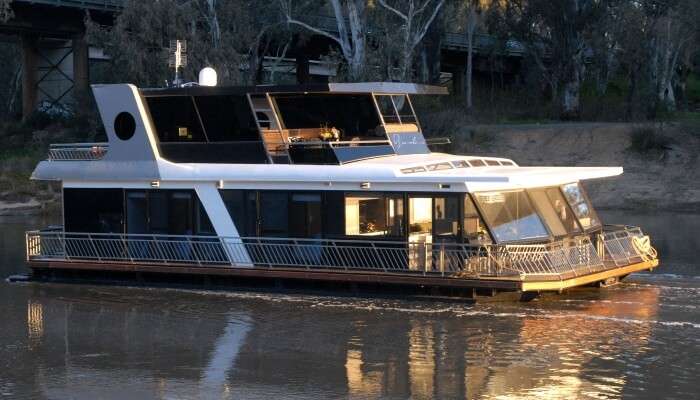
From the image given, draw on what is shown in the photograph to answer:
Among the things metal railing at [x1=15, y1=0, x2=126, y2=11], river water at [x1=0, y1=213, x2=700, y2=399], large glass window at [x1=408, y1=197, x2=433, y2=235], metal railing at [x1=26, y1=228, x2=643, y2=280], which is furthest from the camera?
metal railing at [x1=15, y1=0, x2=126, y2=11]

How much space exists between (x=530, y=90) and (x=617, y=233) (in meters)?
34.7

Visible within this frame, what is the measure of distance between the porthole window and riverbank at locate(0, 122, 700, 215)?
19.3m

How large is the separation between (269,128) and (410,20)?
23.0m

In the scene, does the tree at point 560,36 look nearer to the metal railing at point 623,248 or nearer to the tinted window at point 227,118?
the metal railing at point 623,248

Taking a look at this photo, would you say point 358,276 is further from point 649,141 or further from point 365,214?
point 649,141

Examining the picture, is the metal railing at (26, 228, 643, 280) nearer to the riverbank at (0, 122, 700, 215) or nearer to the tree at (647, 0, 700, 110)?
the riverbank at (0, 122, 700, 215)

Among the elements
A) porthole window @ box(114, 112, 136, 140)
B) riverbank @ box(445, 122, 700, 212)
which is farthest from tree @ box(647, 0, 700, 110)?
porthole window @ box(114, 112, 136, 140)

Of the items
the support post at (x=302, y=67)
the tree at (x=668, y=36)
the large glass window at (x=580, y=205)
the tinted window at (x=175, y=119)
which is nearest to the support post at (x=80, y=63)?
the support post at (x=302, y=67)

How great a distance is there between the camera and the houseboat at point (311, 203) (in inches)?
728

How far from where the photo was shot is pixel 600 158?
3984 centimetres

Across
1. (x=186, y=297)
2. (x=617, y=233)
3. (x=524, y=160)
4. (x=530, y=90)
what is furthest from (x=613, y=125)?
(x=186, y=297)


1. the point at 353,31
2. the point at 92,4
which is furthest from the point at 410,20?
the point at 92,4

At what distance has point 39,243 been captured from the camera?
22219 millimetres

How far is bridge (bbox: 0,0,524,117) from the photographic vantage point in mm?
47438
